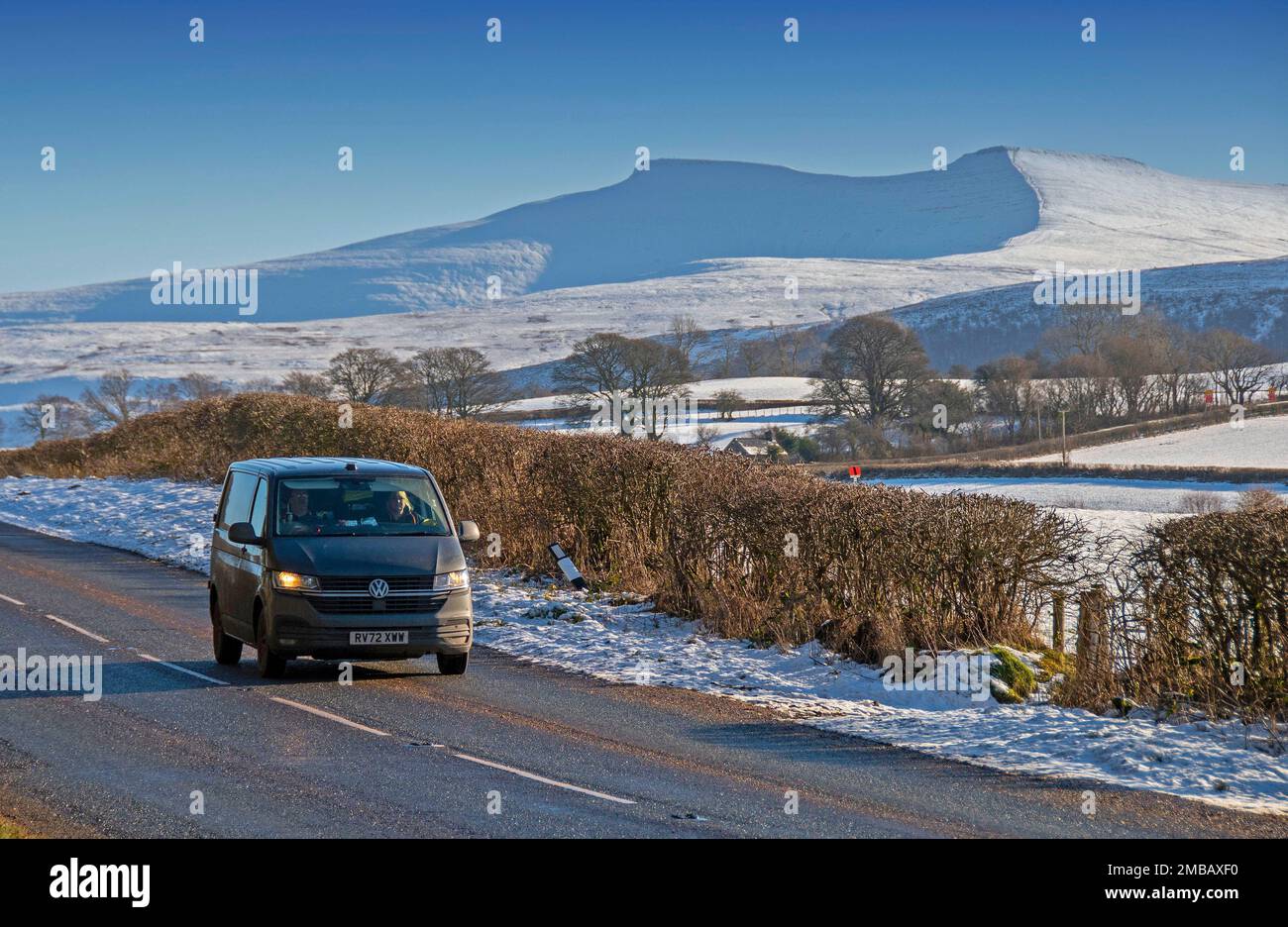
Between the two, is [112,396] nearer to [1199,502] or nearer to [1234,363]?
[1234,363]

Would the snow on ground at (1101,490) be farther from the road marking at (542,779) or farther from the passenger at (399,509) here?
the road marking at (542,779)

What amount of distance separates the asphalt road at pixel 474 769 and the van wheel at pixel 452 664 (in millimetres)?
164

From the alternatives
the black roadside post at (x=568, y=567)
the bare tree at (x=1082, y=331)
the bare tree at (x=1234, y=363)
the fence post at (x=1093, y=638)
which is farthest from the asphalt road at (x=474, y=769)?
the bare tree at (x=1082, y=331)

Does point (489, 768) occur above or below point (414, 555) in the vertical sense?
below

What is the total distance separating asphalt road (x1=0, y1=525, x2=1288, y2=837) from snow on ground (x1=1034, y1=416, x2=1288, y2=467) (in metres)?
62.1

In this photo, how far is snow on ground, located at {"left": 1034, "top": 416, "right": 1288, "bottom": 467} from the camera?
69.7 metres

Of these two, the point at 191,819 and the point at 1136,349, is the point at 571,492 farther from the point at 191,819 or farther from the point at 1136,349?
the point at 1136,349

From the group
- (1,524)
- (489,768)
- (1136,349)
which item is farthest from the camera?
(1136,349)

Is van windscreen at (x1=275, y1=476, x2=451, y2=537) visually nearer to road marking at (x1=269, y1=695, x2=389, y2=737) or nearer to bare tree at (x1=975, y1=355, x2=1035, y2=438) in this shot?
road marking at (x1=269, y1=695, x2=389, y2=737)

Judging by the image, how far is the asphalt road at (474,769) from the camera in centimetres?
848
